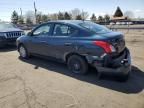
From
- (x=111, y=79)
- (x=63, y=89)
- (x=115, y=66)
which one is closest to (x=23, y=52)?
(x=63, y=89)

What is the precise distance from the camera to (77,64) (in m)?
5.92

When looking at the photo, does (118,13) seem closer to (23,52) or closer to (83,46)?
(23,52)

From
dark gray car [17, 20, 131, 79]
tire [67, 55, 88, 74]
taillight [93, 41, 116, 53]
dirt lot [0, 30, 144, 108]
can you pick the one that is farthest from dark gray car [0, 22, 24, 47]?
taillight [93, 41, 116, 53]

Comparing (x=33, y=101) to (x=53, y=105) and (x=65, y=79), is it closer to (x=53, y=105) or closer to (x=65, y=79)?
(x=53, y=105)

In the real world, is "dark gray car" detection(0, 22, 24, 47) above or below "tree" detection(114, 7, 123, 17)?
below

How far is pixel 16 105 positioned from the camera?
167 inches

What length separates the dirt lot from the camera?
13.9ft

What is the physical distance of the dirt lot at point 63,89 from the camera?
423 cm

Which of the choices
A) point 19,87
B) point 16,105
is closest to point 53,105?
point 16,105

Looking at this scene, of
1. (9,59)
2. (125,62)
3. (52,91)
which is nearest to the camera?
(52,91)

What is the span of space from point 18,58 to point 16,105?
4.39 metres

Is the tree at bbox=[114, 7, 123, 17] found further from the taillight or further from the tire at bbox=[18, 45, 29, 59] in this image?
the taillight

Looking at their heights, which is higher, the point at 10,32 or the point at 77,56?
the point at 10,32

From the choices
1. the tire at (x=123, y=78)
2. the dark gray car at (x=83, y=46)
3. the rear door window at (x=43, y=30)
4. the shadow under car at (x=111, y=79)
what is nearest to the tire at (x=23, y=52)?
the dark gray car at (x=83, y=46)
